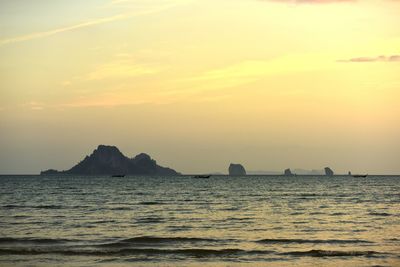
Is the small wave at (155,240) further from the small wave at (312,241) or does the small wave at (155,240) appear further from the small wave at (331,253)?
the small wave at (331,253)

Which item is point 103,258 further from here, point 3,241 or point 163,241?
point 3,241

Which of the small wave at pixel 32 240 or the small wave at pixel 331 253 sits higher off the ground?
the small wave at pixel 32 240

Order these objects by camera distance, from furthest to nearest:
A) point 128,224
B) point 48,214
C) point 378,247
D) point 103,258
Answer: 1. point 48,214
2. point 128,224
3. point 378,247
4. point 103,258

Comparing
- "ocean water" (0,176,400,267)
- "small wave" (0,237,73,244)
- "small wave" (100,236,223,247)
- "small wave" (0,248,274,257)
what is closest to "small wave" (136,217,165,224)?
"ocean water" (0,176,400,267)

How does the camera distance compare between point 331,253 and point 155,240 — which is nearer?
point 331,253

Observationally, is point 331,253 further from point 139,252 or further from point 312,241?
point 139,252

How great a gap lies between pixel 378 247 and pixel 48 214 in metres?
38.2

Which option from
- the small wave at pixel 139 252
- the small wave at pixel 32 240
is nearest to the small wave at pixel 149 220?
the small wave at pixel 32 240

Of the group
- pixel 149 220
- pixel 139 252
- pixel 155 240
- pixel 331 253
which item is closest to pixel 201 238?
pixel 155 240

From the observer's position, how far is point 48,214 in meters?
62.3

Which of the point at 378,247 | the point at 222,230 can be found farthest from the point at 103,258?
the point at 378,247

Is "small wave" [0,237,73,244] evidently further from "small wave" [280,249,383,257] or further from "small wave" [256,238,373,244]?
"small wave" [280,249,383,257]

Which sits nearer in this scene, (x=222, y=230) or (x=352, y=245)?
(x=352, y=245)

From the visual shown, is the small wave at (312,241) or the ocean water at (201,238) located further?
the small wave at (312,241)
